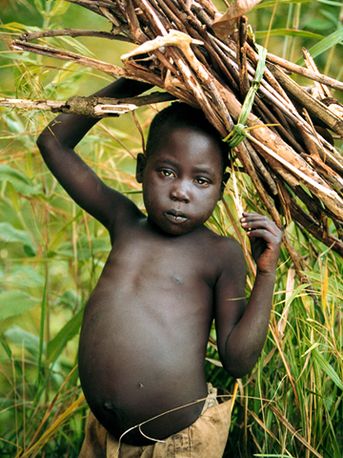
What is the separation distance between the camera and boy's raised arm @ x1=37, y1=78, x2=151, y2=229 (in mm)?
2373

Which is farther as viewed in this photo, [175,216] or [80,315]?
[80,315]

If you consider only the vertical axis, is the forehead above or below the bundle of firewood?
below

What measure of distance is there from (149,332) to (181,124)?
53cm

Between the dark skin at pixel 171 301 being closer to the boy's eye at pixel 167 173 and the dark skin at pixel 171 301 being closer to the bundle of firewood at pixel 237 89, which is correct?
the boy's eye at pixel 167 173

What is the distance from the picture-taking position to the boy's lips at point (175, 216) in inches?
85.8

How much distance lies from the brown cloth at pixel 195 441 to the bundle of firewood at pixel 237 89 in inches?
20.9

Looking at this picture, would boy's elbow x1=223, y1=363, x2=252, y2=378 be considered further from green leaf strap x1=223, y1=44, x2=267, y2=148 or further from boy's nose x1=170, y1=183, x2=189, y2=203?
green leaf strap x1=223, y1=44, x2=267, y2=148

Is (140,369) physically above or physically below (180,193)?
below

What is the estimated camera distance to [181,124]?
2.21 meters

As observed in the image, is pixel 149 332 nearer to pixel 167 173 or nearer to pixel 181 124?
pixel 167 173

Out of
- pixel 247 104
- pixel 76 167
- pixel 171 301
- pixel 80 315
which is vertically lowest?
pixel 80 315

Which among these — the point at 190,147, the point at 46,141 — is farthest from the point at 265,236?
the point at 46,141

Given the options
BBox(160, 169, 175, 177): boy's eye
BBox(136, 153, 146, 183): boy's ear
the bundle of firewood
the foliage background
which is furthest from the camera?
the foliage background

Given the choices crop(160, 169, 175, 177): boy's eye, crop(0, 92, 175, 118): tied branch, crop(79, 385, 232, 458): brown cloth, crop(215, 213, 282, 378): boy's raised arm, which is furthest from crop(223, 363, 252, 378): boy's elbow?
crop(0, 92, 175, 118): tied branch
